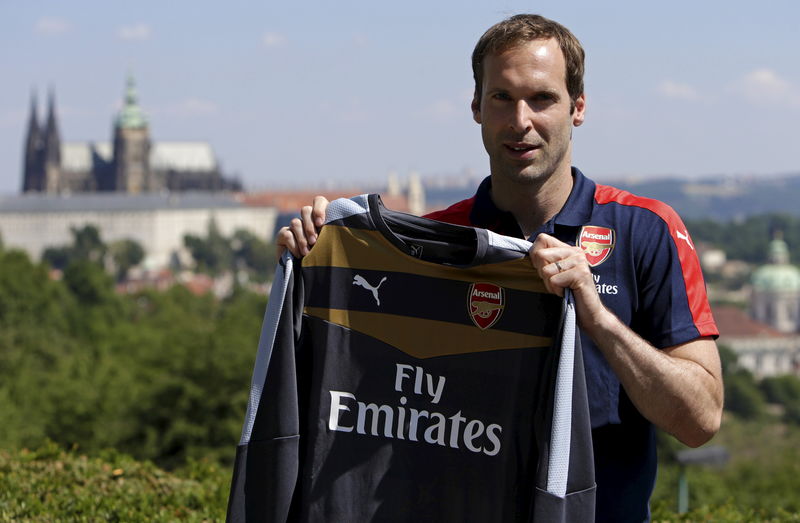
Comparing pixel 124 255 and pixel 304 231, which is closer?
pixel 304 231

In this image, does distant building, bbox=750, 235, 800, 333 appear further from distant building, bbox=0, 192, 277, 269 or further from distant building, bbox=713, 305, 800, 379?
distant building, bbox=0, 192, 277, 269

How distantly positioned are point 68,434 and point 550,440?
1333 inches

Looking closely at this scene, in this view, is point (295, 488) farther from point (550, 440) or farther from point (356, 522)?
point (550, 440)

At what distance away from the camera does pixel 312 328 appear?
15.0ft

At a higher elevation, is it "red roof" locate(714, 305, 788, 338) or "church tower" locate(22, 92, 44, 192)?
"church tower" locate(22, 92, 44, 192)

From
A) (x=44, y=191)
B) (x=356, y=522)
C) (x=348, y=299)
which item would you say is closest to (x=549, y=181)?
(x=348, y=299)

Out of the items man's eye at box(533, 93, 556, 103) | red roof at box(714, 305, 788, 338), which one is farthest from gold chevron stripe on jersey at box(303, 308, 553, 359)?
red roof at box(714, 305, 788, 338)

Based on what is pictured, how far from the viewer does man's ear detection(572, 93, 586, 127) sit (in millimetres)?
4434

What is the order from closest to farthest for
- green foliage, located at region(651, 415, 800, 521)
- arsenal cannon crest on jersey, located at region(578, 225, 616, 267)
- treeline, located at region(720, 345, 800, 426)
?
arsenal cannon crest on jersey, located at region(578, 225, 616, 267) → green foliage, located at region(651, 415, 800, 521) → treeline, located at region(720, 345, 800, 426)

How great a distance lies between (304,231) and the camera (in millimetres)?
4570

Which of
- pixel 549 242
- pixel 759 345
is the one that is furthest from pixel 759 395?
pixel 549 242

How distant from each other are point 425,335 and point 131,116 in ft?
610

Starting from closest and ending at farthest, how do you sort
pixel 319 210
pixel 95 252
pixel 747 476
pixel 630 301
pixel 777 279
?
1. pixel 630 301
2. pixel 319 210
3. pixel 747 476
4. pixel 777 279
5. pixel 95 252

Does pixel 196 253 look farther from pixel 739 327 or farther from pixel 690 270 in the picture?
pixel 690 270
